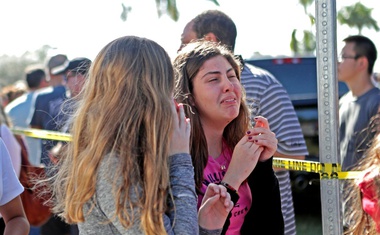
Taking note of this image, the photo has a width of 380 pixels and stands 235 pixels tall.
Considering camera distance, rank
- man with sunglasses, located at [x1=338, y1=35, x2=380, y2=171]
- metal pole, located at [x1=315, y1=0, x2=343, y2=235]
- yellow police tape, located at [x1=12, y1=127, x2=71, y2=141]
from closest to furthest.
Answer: metal pole, located at [x1=315, y1=0, x2=343, y2=235] → man with sunglasses, located at [x1=338, y1=35, x2=380, y2=171] → yellow police tape, located at [x1=12, y1=127, x2=71, y2=141]

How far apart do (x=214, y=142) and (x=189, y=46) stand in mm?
491

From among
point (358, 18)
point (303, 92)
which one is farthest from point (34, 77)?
point (358, 18)

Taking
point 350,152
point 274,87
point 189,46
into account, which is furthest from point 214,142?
point 350,152

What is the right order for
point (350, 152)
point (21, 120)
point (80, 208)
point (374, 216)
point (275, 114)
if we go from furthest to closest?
1. point (21, 120)
2. point (350, 152)
3. point (275, 114)
4. point (374, 216)
5. point (80, 208)

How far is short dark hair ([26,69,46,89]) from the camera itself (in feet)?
29.9

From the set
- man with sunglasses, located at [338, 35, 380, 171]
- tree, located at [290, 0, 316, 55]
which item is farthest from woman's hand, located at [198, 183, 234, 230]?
tree, located at [290, 0, 316, 55]

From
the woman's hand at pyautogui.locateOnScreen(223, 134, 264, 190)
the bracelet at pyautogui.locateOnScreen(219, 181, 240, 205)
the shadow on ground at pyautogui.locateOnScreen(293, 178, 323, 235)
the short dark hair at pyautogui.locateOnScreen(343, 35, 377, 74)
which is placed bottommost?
the shadow on ground at pyautogui.locateOnScreen(293, 178, 323, 235)

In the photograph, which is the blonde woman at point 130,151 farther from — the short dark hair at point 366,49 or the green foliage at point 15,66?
the green foliage at point 15,66

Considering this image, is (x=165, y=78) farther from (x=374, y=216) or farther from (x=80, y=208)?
(x=374, y=216)

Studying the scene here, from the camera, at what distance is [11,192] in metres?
3.19

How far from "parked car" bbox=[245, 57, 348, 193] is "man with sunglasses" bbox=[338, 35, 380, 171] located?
159cm

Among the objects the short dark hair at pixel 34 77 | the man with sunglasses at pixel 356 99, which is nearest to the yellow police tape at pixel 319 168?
the man with sunglasses at pixel 356 99

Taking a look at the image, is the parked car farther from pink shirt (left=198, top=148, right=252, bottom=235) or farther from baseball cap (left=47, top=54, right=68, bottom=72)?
pink shirt (left=198, top=148, right=252, bottom=235)

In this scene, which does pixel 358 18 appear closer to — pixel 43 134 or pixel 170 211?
pixel 43 134
